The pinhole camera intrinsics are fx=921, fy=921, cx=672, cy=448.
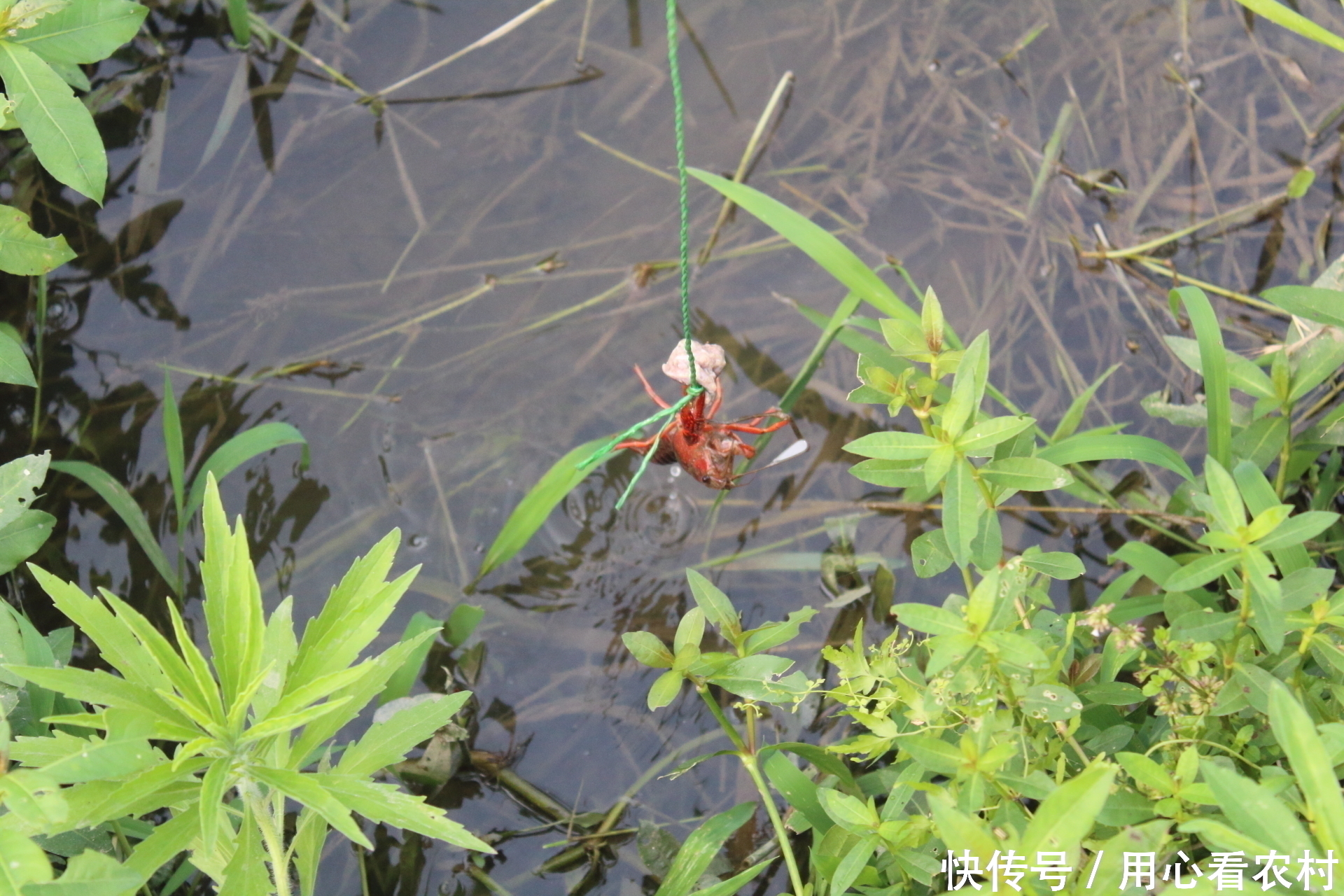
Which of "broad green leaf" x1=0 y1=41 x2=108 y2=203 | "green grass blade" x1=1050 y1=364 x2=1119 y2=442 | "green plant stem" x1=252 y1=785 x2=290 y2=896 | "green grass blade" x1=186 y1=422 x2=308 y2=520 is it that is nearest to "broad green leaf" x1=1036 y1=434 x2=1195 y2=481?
"green grass blade" x1=1050 y1=364 x2=1119 y2=442

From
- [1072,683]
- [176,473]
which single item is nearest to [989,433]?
[1072,683]

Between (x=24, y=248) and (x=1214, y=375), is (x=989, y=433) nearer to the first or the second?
(x=1214, y=375)

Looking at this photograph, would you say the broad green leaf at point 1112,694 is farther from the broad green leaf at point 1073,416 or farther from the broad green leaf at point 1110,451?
the broad green leaf at point 1073,416

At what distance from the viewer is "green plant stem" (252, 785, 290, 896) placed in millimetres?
1222

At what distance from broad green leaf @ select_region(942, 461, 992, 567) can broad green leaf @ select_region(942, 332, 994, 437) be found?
0.07 metres

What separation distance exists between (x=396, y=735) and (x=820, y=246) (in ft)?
4.02

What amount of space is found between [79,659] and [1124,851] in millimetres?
1889

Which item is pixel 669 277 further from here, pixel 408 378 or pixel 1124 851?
pixel 1124 851

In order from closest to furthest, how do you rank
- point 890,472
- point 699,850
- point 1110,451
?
point 890,472 < point 699,850 < point 1110,451

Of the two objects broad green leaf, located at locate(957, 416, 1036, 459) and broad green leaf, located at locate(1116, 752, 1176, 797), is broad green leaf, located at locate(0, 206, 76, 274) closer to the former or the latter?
broad green leaf, located at locate(957, 416, 1036, 459)

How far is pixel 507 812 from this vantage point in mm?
1820

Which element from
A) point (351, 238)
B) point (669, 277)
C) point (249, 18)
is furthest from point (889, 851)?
point (249, 18)

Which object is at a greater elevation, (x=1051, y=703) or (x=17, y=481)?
(x=17, y=481)

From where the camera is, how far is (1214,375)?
1688 mm
